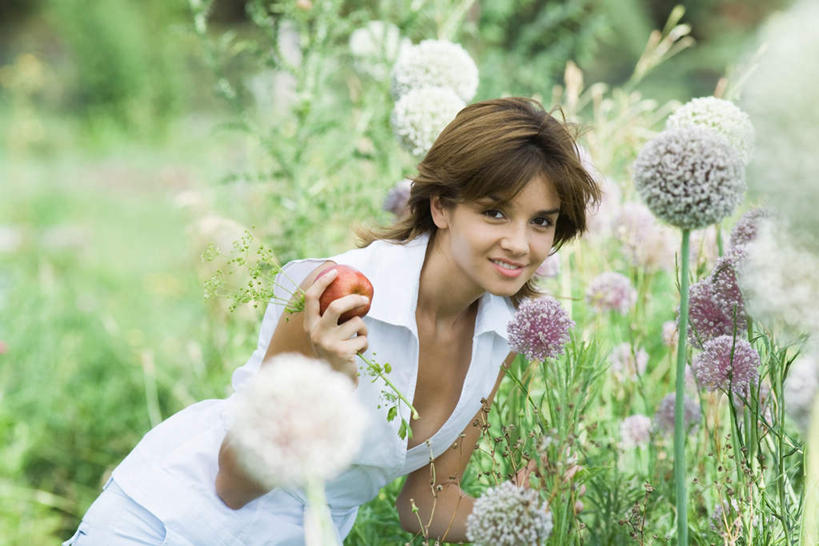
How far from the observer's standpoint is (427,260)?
1.83 meters

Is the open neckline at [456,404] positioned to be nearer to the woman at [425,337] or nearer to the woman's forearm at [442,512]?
the woman at [425,337]

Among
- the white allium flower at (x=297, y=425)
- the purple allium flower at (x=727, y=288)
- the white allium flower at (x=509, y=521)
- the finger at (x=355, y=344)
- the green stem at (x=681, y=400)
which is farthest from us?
the finger at (x=355, y=344)

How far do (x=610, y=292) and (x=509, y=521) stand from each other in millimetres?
1178

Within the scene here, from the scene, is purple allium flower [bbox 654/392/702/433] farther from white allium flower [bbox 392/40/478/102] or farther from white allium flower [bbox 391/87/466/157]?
white allium flower [bbox 392/40/478/102]

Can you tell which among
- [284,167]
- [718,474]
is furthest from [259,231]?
[718,474]

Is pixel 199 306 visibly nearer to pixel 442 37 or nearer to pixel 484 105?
pixel 442 37

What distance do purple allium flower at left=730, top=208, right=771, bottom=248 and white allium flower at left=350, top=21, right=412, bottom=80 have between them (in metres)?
1.62

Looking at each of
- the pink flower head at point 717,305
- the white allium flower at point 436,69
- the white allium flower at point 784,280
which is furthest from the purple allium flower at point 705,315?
the white allium flower at point 436,69

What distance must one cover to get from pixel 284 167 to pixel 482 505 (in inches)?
74.9

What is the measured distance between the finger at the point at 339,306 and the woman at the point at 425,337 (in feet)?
0.22

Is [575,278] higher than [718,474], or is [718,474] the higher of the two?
[575,278]

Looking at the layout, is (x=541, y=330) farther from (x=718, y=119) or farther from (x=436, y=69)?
(x=436, y=69)

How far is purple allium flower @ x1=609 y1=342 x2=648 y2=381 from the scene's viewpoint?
6.82 ft

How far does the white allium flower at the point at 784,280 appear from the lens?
87 centimetres
